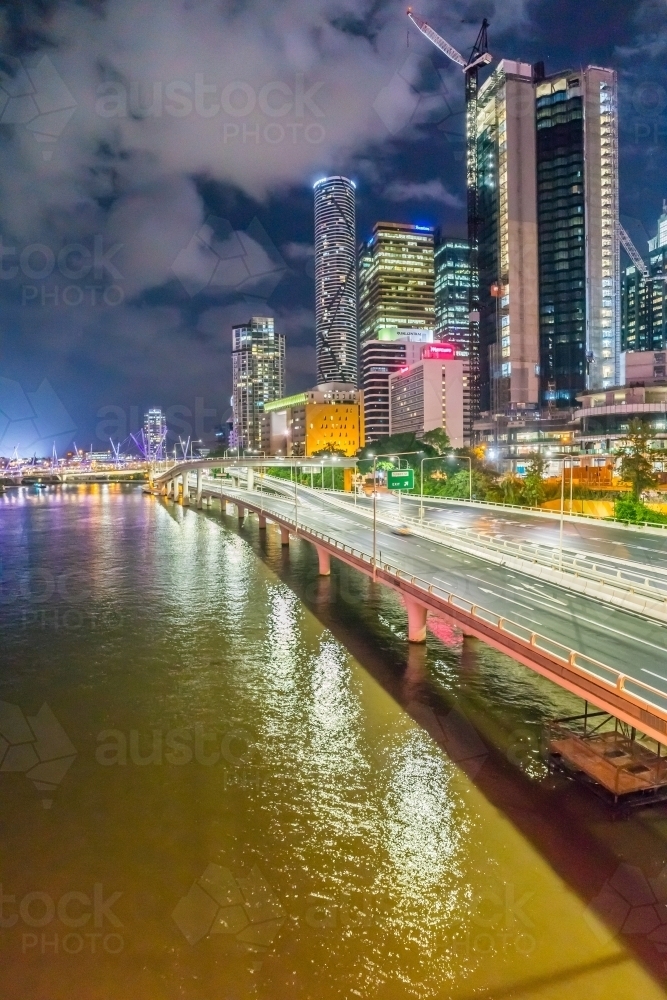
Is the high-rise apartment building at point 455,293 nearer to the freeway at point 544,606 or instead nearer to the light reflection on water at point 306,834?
the freeway at point 544,606

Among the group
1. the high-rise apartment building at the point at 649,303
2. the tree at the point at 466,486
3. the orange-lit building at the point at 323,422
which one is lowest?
the tree at the point at 466,486

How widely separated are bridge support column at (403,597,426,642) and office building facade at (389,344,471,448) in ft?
324

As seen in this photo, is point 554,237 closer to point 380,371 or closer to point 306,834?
point 380,371

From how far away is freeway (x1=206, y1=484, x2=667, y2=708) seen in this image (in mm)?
13727

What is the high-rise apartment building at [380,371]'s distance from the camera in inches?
5492

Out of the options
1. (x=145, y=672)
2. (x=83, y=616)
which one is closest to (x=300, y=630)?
(x=145, y=672)

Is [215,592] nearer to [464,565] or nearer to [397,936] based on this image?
[464,565]

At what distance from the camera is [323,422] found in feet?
440

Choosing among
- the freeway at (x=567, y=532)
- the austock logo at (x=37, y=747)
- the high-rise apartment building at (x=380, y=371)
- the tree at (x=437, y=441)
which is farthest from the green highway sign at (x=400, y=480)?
the high-rise apartment building at (x=380, y=371)

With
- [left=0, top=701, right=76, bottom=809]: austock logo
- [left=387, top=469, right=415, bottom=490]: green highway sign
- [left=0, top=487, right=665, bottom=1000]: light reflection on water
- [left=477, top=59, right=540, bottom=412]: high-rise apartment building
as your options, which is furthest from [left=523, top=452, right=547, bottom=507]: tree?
[left=477, top=59, right=540, bottom=412]: high-rise apartment building

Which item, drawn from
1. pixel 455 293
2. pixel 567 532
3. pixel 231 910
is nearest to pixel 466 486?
pixel 567 532

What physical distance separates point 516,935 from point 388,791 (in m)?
4.19

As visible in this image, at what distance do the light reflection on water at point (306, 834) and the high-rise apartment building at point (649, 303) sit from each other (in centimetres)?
12550

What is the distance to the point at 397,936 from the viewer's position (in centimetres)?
951
